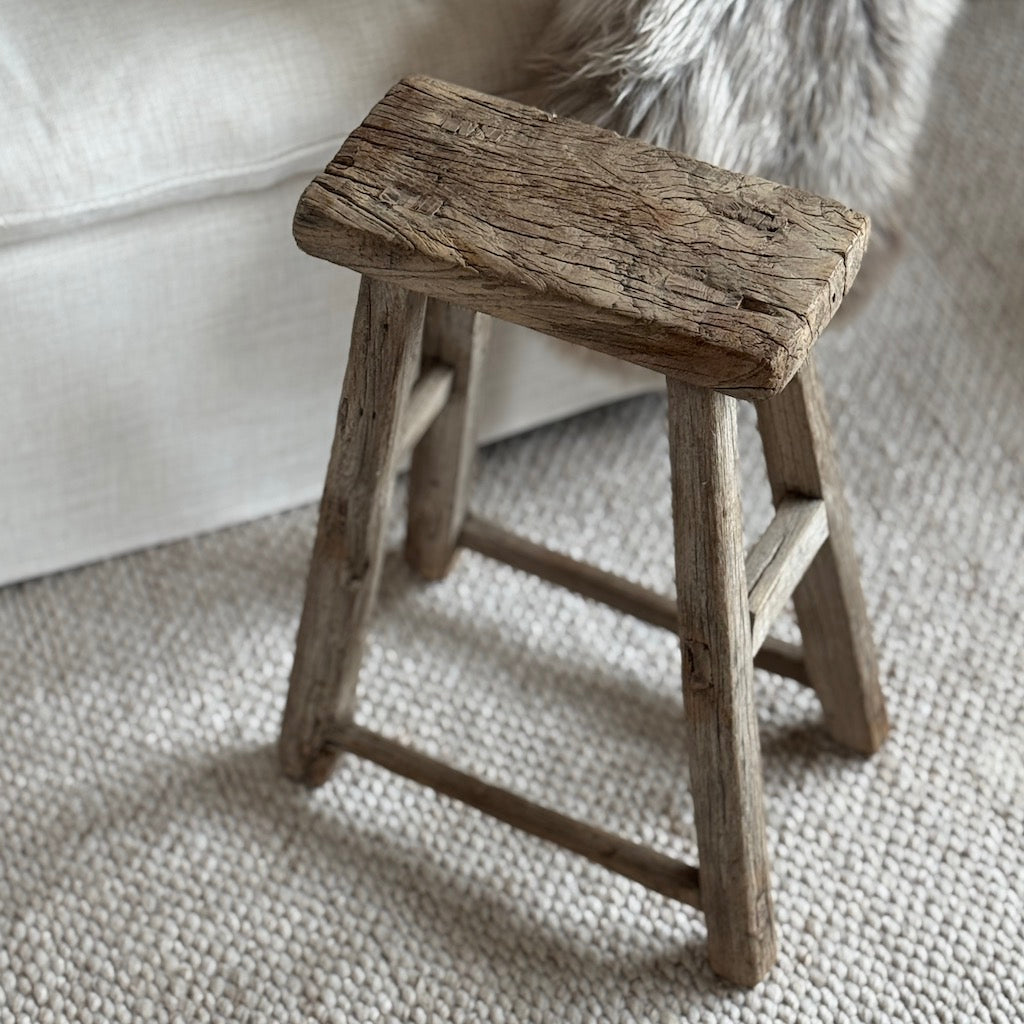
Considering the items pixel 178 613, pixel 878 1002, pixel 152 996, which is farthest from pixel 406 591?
pixel 878 1002

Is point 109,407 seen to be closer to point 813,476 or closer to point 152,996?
point 152,996

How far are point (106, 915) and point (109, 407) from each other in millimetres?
399

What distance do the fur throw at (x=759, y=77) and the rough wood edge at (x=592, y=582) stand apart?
34 cm

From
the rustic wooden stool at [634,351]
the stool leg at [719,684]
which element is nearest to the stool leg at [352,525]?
the rustic wooden stool at [634,351]

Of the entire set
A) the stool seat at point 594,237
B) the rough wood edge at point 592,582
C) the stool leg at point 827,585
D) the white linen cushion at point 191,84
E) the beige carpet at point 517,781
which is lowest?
the beige carpet at point 517,781

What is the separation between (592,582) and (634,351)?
0.40 metres

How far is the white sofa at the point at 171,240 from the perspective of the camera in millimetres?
946

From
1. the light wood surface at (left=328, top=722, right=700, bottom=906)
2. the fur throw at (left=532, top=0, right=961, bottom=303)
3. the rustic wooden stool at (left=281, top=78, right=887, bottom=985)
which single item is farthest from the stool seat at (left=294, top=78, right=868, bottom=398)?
the light wood surface at (left=328, top=722, right=700, bottom=906)

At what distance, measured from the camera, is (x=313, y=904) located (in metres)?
0.98

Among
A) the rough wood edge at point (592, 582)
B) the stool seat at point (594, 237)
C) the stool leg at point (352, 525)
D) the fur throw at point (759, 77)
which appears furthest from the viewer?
the rough wood edge at point (592, 582)

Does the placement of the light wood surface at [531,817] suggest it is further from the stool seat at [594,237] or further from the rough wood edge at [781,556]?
the stool seat at [594,237]

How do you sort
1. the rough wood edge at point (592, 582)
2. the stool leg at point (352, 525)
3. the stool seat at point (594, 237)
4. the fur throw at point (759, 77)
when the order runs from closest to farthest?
the stool seat at point (594, 237)
the stool leg at point (352, 525)
the fur throw at point (759, 77)
the rough wood edge at point (592, 582)

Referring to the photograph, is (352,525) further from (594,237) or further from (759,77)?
(759,77)

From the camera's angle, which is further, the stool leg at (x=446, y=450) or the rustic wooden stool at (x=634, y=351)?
the stool leg at (x=446, y=450)
